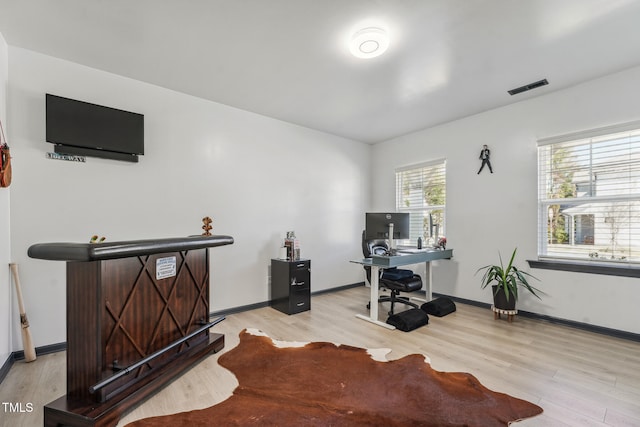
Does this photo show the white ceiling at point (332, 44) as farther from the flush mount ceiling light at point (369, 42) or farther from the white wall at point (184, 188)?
the white wall at point (184, 188)

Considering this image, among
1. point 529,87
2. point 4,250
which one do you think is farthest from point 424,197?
point 4,250

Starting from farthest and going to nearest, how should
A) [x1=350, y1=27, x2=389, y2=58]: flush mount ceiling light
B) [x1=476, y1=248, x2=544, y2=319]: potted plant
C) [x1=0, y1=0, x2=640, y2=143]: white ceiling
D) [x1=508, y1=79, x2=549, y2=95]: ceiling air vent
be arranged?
1. [x1=476, y1=248, x2=544, y2=319]: potted plant
2. [x1=508, y1=79, x2=549, y2=95]: ceiling air vent
3. [x1=350, y1=27, x2=389, y2=58]: flush mount ceiling light
4. [x1=0, y1=0, x2=640, y2=143]: white ceiling

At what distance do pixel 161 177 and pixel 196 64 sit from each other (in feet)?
4.35

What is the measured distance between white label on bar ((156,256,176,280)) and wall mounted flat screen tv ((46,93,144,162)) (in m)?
1.52

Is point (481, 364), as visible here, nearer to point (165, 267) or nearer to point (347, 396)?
point (347, 396)

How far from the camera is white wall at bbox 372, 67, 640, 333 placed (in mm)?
3090

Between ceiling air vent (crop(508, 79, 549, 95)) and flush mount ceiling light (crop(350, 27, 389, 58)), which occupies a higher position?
ceiling air vent (crop(508, 79, 549, 95))

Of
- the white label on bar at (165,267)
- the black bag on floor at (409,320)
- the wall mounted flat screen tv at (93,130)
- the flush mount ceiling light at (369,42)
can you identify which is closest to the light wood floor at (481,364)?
the black bag on floor at (409,320)

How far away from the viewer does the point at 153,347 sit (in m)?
2.14

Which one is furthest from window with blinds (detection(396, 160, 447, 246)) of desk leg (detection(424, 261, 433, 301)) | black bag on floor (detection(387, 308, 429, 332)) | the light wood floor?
black bag on floor (detection(387, 308, 429, 332))

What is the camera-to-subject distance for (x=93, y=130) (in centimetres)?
288

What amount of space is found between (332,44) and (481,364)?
308cm

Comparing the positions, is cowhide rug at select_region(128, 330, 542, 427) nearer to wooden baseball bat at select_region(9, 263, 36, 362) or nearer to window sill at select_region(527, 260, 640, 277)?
wooden baseball bat at select_region(9, 263, 36, 362)

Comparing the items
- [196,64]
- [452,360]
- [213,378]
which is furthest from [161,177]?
[452,360]
